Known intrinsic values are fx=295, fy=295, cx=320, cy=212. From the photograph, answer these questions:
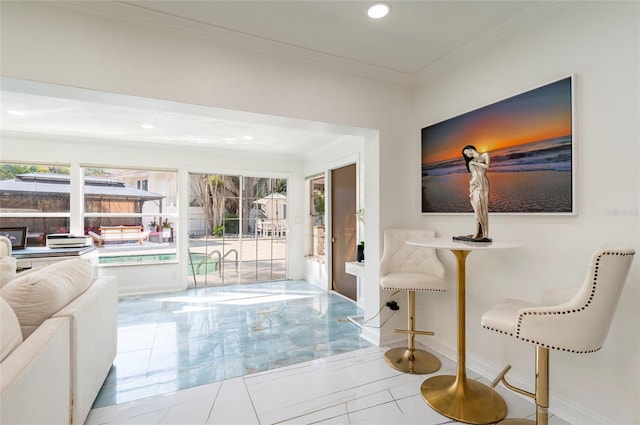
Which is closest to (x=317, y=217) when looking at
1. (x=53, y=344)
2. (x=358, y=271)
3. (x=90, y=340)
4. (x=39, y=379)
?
(x=358, y=271)

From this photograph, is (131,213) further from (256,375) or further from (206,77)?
(256,375)

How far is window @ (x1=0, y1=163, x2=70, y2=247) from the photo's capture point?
4.35m

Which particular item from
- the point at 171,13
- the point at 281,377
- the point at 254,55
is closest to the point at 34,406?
the point at 281,377

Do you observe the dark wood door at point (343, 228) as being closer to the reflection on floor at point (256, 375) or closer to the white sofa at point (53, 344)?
the reflection on floor at point (256, 375)

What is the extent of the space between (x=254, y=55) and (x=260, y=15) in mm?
382

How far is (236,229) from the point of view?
18.6 ft

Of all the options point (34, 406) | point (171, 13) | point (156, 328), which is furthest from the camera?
point (156, 328)

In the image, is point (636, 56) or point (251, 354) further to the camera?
point (251, 354)

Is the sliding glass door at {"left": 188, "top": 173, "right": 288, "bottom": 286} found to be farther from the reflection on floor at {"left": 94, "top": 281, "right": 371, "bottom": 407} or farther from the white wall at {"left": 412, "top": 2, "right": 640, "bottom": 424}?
the white wall at {"left": 412, "top": 2, "right": 640, "bottom": 424}

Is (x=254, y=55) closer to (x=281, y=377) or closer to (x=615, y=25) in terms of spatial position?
(x=615, y=25)

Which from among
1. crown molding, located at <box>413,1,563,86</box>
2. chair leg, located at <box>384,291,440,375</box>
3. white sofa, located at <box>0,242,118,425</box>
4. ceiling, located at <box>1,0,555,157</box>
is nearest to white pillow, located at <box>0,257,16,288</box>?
white sofa, located at <box>0,242,118,425</box>

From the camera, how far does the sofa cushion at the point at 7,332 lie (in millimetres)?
1165

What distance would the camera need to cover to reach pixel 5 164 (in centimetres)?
432

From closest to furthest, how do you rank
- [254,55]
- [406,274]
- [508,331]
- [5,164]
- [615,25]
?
[508,331] < [615,25] < [254,55] < [406,274] < [5,164]
